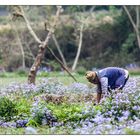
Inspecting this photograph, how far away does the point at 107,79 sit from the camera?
8336 mm

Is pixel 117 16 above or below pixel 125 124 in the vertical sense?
above

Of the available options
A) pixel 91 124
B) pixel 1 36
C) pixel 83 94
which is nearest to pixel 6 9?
pixel 1 36

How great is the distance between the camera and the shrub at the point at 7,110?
320 inches

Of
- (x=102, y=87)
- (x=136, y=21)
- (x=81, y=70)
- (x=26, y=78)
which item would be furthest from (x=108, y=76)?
(x=136, y=21)

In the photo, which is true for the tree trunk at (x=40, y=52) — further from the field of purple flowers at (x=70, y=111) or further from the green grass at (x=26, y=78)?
the field of purple flowers at (x=70, y=111)

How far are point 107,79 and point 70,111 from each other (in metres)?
0.70

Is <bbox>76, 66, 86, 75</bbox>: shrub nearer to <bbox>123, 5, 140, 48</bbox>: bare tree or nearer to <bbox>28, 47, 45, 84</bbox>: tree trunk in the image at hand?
<bbox>28, 47, 45, 84</bbox>: tree trunk

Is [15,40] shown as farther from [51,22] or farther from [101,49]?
[101,49]

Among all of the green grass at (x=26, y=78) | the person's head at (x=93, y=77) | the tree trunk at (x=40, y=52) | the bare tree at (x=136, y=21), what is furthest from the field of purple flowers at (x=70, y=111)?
the bare tree at (x=136, y=21)

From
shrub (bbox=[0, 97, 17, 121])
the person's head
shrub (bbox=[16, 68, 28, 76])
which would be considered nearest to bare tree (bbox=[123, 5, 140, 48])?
the person's head

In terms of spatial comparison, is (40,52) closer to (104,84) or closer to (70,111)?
(104,84)

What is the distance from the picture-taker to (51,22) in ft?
31.0

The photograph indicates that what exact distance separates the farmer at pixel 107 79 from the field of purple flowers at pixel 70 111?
0.36ft
